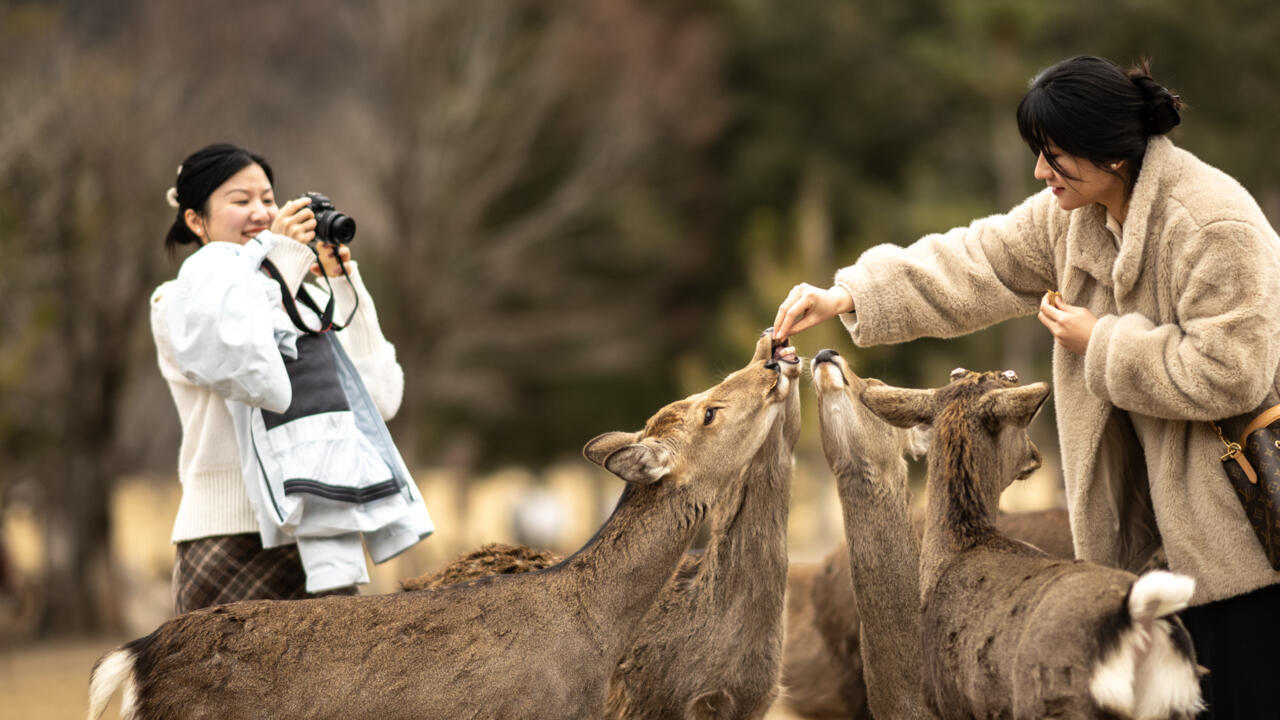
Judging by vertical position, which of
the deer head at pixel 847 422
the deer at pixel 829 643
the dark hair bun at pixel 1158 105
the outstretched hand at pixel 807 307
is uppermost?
the dark hair bun at pixel 1158 105

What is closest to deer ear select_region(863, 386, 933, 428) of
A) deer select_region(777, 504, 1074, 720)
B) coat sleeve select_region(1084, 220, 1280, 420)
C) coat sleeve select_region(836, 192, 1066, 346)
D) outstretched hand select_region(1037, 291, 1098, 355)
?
coat sleeve select_region(836, 192, 1066, 346)

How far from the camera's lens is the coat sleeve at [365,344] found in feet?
19.1

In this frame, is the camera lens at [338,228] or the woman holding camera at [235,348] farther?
the camera lens at [338,228]

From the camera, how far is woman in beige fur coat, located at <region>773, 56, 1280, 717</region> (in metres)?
4.20

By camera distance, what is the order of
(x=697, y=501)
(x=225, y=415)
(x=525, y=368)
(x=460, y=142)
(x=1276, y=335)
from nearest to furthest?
1. (x=1276, y=335)
2. (x=697, y=501)
3. (x=225, y=415)
4. (x=460, y=142)
5. (x=525, y=368)

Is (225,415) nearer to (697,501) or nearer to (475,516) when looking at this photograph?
(697,501)

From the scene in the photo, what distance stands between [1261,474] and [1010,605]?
0.87 m

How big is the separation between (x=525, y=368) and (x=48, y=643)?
1144 centimetres

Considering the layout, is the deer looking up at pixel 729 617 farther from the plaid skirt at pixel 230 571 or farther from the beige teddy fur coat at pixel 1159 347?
the plaid skirt at pixel 230 571

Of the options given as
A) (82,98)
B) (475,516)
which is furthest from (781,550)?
(475,516)

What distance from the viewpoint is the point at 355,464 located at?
5.20 metres

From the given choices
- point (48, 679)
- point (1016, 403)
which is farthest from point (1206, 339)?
point (48, 679)

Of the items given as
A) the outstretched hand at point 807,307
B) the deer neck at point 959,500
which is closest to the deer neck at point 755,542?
the outstretched hand at point 807,307

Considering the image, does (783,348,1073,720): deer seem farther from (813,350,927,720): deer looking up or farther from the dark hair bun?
the dark hair bun
